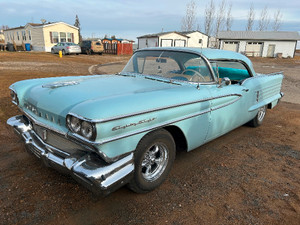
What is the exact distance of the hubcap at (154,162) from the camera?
101 inches

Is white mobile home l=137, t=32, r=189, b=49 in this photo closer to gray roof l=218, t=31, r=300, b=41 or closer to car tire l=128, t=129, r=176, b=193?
gray roof l=218, t=31, r=300, b=41

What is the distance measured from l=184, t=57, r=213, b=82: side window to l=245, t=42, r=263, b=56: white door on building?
125 feet

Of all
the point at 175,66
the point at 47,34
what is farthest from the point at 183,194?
the point at 47,34

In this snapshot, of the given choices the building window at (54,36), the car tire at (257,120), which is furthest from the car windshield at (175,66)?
the building window at (54,36)

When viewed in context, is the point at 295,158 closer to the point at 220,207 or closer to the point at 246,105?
the point at 246,105

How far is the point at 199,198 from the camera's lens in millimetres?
2541

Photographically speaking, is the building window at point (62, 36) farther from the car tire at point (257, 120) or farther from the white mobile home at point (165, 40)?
the car tire at point (257, 120)

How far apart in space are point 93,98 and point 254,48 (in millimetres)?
40723

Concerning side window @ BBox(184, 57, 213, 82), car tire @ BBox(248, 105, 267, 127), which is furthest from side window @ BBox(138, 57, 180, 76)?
car tire @ BBox(248, 105, 267, 127)

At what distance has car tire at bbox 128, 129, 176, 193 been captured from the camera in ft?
7.54

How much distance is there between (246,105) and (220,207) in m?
2.02

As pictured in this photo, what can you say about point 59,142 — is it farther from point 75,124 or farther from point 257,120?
point 257,120

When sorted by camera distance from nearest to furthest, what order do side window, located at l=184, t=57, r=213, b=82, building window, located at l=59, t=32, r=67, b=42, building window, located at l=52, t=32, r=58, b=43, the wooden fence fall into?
1. side window, located at l=184, t=57, r=213, b=82
2. building window, located at l=52, t=32, r=58, b=43
3. building window, located at l=59, t=32, r=67, b=42
4. the wooden fence

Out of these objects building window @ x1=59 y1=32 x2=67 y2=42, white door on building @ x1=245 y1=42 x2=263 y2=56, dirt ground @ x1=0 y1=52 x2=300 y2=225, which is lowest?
dirt ground @ x1=0 y1=52 x2=300 y2=225
